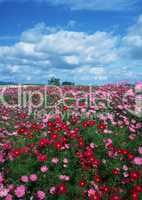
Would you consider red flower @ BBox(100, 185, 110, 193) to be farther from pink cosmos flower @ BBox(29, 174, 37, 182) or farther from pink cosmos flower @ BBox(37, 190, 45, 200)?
pink cosmos flower @ BBox(29, 174, 37, 182)

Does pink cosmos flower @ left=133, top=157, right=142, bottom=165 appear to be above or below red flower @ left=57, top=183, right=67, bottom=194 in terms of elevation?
above

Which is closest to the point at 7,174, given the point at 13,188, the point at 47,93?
the point at 13,188

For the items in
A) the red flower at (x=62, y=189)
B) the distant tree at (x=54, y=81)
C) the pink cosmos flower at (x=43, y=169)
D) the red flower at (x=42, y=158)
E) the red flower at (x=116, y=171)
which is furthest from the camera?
the distant tree at (x=54, y=81)

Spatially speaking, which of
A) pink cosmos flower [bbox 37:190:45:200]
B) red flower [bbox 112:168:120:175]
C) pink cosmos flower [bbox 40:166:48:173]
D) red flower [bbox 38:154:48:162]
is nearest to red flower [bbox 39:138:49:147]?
red flower [bbox 38:154:48:162]

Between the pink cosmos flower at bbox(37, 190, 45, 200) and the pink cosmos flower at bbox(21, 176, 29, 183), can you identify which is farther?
the pink cosmos flower at bbox(21, 176, 29, 183)

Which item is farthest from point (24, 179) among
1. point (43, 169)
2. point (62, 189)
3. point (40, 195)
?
point (62, 189)

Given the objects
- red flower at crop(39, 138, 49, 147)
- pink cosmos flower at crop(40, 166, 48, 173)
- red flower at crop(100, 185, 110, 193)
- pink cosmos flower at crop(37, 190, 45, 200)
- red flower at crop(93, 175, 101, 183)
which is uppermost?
red flower at crop(39, 138, 49, 147)

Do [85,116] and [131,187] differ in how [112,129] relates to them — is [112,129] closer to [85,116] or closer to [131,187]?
[85,116]

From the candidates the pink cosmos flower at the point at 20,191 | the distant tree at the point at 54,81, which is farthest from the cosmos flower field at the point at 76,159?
the distant tree at the point at 54,81

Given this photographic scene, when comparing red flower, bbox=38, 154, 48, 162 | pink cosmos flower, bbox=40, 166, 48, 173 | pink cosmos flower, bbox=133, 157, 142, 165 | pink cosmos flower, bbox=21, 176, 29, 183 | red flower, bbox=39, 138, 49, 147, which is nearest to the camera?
pink cosmos flower, bbox=21, 176, 29, 183

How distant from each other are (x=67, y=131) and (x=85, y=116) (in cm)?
191

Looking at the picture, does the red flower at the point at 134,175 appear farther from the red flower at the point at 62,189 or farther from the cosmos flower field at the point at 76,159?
the red flower at the point at 62,189

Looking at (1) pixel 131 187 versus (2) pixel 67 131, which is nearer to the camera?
(1) pixel 131 187

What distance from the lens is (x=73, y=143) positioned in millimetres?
9133
